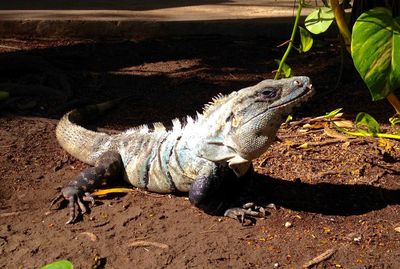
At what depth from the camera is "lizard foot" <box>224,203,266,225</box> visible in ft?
11.8

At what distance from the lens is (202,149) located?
12.3 ft

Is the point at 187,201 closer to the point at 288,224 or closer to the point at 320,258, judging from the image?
the point at 288,224

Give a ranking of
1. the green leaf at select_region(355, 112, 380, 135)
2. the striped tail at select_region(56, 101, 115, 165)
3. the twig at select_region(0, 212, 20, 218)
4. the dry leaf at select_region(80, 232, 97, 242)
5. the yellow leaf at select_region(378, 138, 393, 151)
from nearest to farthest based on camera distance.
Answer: the dry leaf at select_region(80, 232, 97, 242), the green leaf at select_region(355, 112, 380, 135), the twig at select_region(0, 212, 20, 218), the yellow leaf at select_region(378, 138, 393, 151), the striped tail at select_region(56, 101, 115, 165)

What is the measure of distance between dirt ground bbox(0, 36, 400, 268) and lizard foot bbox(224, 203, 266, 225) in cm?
4

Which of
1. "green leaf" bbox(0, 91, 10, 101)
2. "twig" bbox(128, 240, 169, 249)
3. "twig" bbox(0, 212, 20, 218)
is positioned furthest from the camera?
"green leaf" bbox(0, 91, 10, 101)

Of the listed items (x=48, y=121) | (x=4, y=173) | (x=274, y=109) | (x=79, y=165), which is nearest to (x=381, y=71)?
(x=274, y=109)

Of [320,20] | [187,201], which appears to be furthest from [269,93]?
[187,201]

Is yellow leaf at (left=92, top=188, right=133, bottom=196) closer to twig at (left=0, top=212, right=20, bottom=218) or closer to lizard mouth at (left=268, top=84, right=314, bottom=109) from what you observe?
twig at (left=0, top=212, right=20, bottom=218)

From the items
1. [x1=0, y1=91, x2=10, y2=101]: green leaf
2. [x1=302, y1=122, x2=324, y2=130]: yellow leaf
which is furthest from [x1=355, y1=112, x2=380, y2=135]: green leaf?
[x1=0, y1=91, x2=10, y2=101]: green leaf

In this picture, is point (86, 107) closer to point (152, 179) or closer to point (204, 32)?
point (152, 179)

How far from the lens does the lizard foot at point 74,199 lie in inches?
150

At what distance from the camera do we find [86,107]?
546 cm

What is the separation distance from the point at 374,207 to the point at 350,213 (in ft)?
0.51

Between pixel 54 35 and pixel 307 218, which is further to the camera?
pixel 54 35
